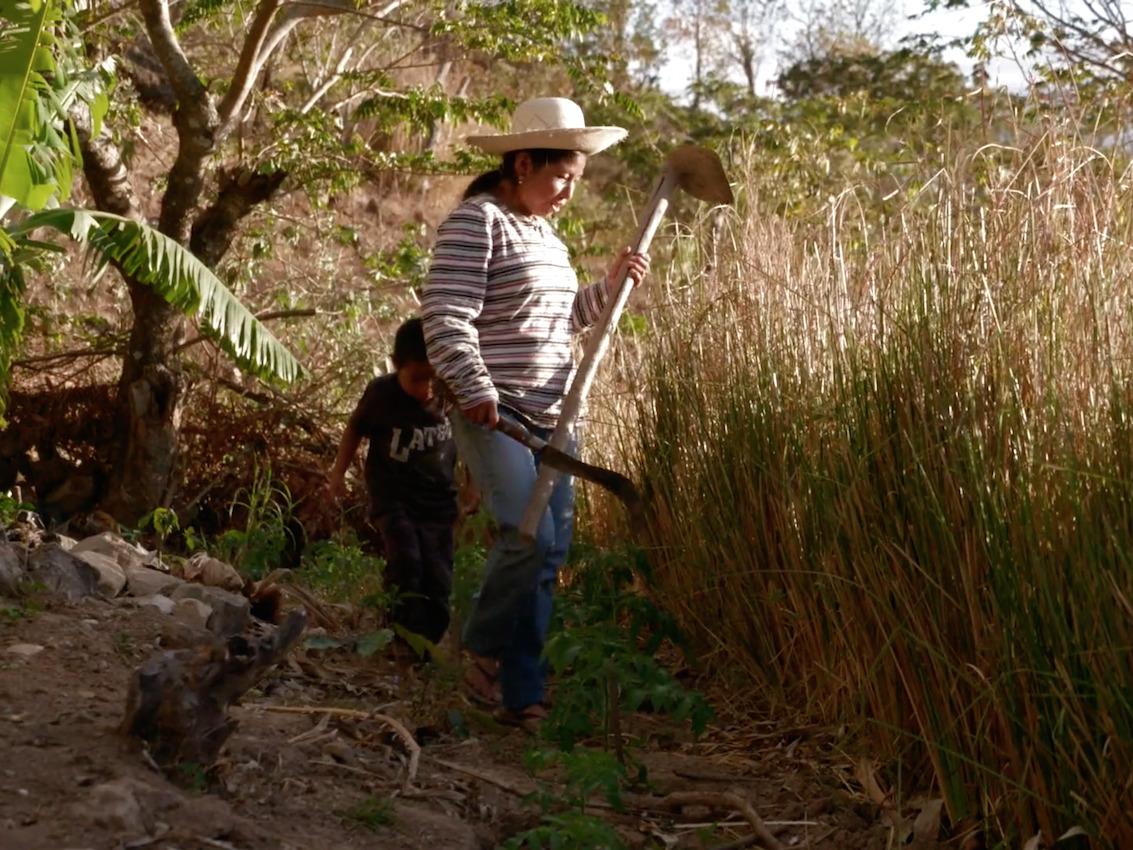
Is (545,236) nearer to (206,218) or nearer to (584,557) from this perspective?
(584,557)

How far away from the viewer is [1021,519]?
3.33 metres

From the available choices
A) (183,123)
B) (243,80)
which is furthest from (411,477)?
(243,80)

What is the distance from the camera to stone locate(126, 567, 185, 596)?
213 inches

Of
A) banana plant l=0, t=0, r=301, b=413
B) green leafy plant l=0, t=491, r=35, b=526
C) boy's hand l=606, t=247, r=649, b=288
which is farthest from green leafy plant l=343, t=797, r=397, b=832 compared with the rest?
green leafy plant l=0, t=491, r=35, b=526

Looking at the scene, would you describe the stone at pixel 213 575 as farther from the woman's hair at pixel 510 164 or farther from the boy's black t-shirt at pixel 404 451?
the woman's hair at pixel 510 164

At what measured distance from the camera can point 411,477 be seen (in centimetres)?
539

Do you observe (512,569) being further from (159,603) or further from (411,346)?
(159,603)

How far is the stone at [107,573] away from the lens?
5234 mm

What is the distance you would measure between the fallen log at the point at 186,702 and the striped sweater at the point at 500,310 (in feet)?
3.60

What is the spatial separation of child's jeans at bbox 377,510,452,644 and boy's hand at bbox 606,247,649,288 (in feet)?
4.37

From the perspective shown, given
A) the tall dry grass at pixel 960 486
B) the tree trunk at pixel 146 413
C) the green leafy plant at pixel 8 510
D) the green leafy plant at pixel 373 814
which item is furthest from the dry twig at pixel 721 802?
the tree trunk at pixel 146 413

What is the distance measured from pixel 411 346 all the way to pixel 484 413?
1.22 m

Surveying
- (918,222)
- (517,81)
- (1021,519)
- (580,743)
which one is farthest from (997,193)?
(517,81)

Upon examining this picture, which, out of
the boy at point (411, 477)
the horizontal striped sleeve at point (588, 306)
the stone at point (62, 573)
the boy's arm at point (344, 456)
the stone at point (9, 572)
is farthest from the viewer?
the boy's arm at point (344, 456)
